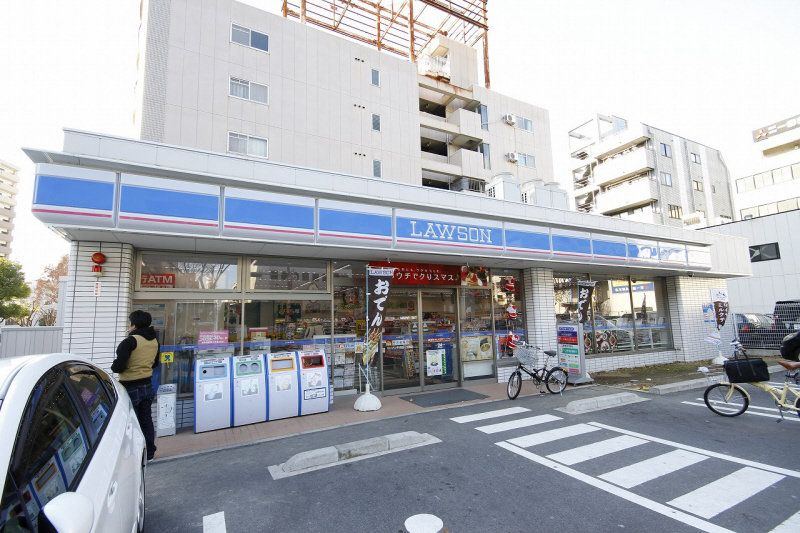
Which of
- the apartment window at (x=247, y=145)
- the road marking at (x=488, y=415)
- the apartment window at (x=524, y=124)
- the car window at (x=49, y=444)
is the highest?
the apartment window at (x=524, y=124)

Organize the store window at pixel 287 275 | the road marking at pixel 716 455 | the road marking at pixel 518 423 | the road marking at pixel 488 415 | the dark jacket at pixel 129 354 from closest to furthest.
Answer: the road marking at pixel 716 455, the dark jacket at pixel 129 354, the road marking at pixel 518 423, the road marking at pixel 488 415, the store window at pixel 287 275

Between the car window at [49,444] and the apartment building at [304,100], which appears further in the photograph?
the apartment building at [304,100]

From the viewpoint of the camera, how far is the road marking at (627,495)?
3543 mm

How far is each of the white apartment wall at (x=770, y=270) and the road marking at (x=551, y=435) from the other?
21.8 meters

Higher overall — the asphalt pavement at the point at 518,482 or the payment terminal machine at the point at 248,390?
the payment terminal machine at the point at 248,390

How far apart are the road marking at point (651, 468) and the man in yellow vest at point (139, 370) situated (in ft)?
18.7

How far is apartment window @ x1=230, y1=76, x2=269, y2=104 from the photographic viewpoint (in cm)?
1748

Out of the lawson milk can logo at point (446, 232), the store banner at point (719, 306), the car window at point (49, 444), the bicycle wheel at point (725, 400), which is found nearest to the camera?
the car window at point (49, 444)

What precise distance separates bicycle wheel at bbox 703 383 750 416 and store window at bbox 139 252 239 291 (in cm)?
911

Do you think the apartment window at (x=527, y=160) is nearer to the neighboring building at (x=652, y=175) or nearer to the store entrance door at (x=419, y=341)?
the neighboring building at (x=652, y=175)

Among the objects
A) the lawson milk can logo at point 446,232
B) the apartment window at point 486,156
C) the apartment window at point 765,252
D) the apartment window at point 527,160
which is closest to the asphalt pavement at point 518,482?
the lawson milk can logo at point 446,232

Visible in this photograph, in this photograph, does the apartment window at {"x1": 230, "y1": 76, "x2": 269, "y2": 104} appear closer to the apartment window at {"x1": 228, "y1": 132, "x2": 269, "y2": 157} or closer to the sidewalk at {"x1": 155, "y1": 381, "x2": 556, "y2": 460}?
the apartment window at {"x1": 228, "y1": 132, "x2": 269, "y2": 157}

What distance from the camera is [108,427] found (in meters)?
2.57

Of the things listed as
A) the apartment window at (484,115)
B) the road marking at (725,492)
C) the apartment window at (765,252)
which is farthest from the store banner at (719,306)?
the apartment window at (484,115)
